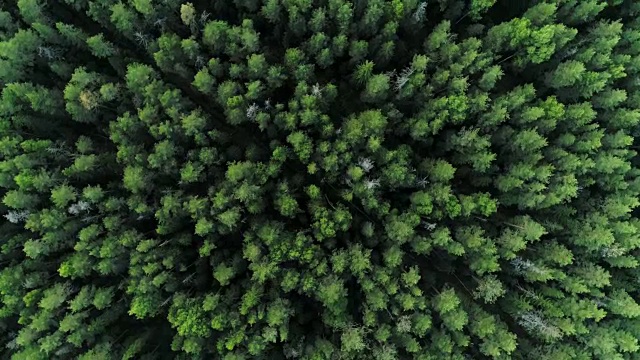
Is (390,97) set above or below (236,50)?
below

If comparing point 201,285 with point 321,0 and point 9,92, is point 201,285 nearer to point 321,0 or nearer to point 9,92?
point 9,92

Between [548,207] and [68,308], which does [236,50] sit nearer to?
[68,308]

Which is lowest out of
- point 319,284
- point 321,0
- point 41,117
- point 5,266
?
point 319,284

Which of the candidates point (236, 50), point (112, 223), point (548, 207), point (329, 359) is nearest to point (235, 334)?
point (329, 359)

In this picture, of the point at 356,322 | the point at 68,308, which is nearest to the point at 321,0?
the point at 356,322

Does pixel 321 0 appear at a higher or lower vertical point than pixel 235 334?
higher

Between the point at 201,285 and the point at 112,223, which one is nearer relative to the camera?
the point at 112,223
